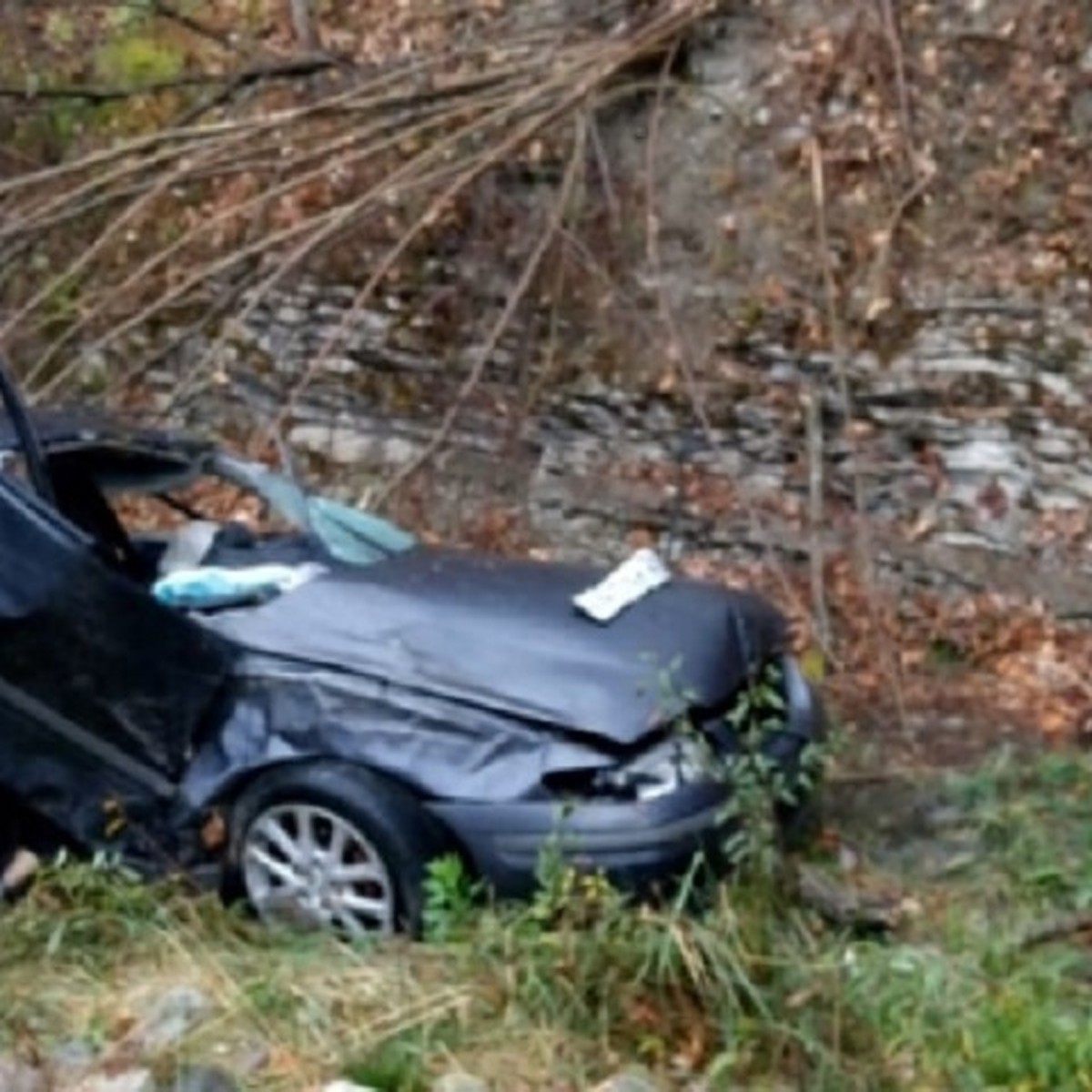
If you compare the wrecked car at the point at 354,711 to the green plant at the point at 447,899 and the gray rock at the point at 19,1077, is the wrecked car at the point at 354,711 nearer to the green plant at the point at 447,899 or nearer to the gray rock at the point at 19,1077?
the green plant at the point at 447,899

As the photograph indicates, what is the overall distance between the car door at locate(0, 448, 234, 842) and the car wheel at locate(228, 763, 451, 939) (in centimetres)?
33

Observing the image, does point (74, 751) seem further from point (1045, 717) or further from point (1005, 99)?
point (1005, 99)

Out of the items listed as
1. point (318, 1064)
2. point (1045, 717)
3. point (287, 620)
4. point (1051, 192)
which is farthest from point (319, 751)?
point (1051, 192)

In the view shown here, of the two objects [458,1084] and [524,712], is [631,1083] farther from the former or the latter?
[524,712]

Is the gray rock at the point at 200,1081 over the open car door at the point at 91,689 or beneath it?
beneath

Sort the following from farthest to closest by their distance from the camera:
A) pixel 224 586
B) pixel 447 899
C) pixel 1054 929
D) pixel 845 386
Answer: pixel 845 386, pixel 224 586, pixel 1054 929, pixel 447 899

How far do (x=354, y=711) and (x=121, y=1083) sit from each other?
160cm

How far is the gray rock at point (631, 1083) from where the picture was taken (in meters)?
5.12

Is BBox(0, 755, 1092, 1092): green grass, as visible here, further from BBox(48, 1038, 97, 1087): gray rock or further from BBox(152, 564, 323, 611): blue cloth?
BBox(152, 564, 323, 611): blue cloth

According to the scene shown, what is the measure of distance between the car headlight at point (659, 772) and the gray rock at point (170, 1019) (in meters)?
1.31

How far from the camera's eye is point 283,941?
631 cm

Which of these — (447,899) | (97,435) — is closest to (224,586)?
(97,435)

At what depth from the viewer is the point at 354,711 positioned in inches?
258

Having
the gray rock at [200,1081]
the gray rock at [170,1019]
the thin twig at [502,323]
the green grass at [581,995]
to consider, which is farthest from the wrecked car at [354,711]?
the thin twig at [502,323]
